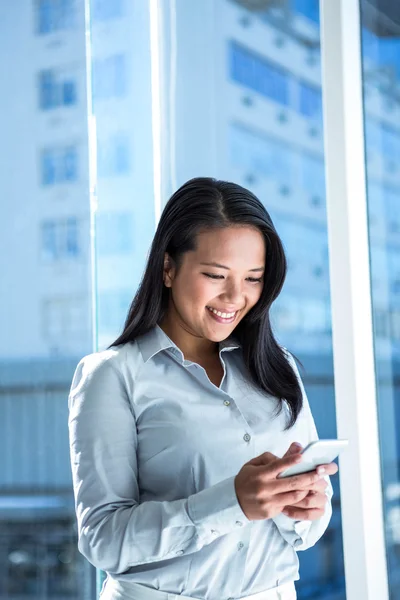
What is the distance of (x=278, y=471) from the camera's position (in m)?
1.20

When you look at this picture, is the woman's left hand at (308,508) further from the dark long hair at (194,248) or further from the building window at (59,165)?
the building window at (59,165)

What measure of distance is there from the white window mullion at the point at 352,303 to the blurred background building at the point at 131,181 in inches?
1.6

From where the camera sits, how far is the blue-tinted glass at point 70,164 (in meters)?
2.43

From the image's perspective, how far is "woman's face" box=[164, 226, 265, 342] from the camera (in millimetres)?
1517

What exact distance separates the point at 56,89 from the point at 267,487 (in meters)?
1.65

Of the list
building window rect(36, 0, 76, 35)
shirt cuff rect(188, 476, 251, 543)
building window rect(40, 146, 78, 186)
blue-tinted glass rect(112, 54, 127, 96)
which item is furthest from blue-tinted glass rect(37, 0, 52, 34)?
shirt cuff rect(188, 476, 251, 543)

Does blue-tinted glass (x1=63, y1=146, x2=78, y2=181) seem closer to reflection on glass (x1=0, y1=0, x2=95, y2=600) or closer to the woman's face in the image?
reflection on glass (x1=0, y1=0, x2=95, y2=600)

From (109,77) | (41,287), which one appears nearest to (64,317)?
(41,287)

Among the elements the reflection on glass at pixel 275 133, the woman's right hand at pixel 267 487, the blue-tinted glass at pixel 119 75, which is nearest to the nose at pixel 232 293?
the woman's right hand at pixel 267 487

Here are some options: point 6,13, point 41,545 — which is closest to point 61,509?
point 41,545

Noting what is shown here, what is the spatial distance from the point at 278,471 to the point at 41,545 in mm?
1346

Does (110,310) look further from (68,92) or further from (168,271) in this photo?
(168,271)

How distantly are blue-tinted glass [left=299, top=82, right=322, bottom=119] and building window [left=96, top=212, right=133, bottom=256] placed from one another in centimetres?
69

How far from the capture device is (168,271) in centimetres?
159
